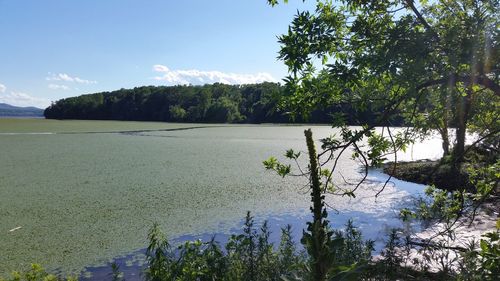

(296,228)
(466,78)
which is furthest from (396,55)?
(296,228)

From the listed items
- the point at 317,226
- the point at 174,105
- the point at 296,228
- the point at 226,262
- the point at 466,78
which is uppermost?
the point at 174,105

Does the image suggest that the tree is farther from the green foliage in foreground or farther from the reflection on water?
the reflection on water

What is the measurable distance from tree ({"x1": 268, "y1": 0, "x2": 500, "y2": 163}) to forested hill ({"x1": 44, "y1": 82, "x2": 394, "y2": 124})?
53770mm

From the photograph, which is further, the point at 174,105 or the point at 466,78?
the point at 174,105

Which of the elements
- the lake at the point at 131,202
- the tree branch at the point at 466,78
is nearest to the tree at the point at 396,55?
the tree branch at the point at 466,78

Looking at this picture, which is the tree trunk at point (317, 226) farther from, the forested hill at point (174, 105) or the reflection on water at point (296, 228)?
the forested hill at point (174, 105)

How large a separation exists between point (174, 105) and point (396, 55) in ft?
242

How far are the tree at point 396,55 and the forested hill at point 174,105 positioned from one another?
176 ft

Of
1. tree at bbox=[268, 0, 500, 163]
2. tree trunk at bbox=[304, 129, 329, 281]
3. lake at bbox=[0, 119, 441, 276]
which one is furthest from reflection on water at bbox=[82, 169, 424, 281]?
tree trunk at bbox=[304, 129, 329, 281]

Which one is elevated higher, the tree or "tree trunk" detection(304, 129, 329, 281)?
the tree

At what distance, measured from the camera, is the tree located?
2623 mm

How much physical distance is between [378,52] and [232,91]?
78537 mm

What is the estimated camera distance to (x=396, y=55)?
2.67 metres

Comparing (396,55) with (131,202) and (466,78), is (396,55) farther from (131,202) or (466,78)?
(131,202)
